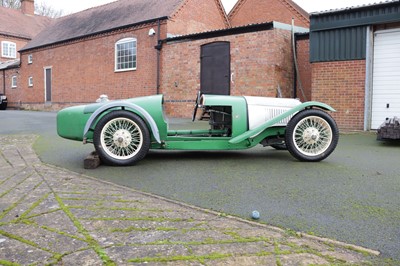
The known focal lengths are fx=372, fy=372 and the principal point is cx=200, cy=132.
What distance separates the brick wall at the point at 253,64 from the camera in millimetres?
14383

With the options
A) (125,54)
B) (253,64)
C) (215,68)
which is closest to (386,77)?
(253,64)

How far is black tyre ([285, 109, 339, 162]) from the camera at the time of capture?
5715 millimetres

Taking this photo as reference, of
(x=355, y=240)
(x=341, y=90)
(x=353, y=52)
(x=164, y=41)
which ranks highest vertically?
(x=164, y=41)

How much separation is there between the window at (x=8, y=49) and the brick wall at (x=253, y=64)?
33684 mm

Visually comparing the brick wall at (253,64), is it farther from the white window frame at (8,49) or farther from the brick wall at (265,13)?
the white window frame at (8,49)

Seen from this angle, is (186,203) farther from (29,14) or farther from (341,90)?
(29,14)

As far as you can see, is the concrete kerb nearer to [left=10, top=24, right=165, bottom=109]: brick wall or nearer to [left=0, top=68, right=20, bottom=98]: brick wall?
[left=10, top=24, right=165, bottom=109]: brick wall

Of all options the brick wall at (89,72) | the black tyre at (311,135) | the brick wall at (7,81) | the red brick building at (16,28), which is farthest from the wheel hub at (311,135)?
the red brick building at (16,28)

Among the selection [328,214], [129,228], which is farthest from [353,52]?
[129,228]

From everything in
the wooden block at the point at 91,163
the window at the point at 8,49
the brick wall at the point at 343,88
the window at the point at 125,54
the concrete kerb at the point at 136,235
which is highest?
the window at the point at 8,49

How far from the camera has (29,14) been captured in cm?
4791

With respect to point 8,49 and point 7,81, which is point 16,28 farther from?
point 7,81

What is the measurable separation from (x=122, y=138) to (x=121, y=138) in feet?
0.05

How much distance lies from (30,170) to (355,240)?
421 cm
